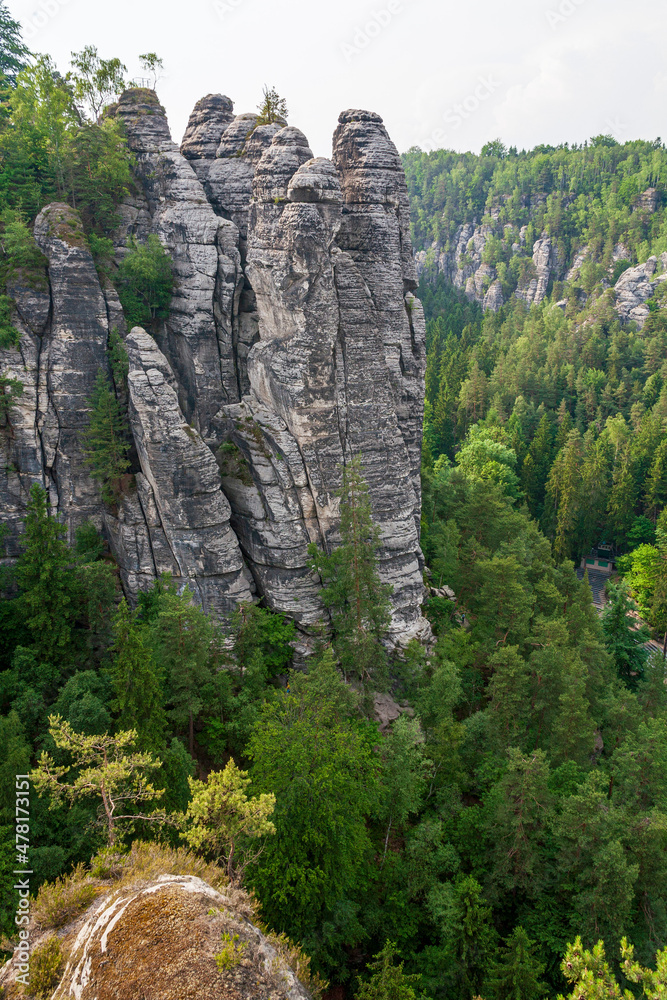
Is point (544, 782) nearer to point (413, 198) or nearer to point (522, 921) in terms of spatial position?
point (522, 921)

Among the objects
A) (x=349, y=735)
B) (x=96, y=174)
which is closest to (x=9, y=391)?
(x=96, y=174)

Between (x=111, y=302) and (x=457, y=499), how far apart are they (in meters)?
26.1

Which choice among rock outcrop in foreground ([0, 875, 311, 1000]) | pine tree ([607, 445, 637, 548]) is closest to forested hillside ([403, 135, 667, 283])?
pine tree ([607, 445, 637, 548])

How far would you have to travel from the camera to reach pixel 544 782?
1958 cm

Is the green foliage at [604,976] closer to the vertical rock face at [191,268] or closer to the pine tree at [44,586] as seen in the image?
the pine tree at [44,586]

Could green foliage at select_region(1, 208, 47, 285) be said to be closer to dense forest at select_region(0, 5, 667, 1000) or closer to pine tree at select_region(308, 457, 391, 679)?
dense forest at select_region(0, 5, 667, 1000)

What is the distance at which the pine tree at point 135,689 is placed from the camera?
58.1ft

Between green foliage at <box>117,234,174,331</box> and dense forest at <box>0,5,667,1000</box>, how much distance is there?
0.15m

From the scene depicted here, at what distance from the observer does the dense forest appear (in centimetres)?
1518

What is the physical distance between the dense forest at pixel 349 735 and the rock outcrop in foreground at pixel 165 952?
1.51 meters

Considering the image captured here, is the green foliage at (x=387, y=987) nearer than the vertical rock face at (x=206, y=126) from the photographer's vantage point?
Yes

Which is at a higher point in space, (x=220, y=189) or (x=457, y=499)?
(x=220, y=189)

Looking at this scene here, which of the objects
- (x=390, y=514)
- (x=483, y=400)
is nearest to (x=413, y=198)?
(x=483, y=400)

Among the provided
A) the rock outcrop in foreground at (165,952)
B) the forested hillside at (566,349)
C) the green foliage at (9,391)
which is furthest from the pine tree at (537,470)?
the rock outcrop in foreground at (165,952)
